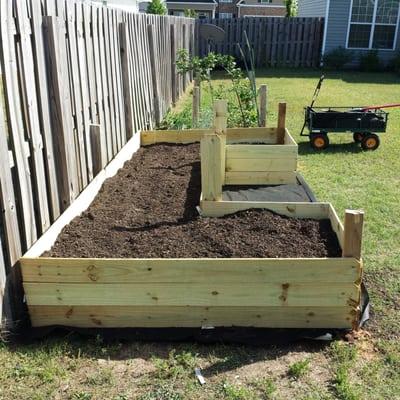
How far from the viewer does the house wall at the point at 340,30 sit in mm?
19891

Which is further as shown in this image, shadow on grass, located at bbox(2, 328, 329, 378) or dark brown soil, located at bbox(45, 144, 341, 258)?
dark brown soil, located at bbox(45, 144, 341, 258)

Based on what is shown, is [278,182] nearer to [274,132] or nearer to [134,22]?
[274,132]

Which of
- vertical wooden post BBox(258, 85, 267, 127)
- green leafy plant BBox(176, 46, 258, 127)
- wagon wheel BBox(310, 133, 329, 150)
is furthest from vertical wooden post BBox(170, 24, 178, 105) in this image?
wagon wheel BBox(310, 133, 329, 150)

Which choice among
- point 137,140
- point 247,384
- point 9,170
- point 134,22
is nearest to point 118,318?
point 247,384

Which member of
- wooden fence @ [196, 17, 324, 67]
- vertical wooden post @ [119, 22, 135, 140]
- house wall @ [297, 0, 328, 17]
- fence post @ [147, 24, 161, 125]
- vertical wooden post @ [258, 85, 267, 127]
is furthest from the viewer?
house wall @ [297, 0, 328, 17]

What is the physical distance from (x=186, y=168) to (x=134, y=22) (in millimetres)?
2713

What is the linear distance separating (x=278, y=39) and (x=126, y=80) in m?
16.1

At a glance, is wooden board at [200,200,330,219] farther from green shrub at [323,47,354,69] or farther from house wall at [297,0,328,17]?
house wall at [297,0,328,17]

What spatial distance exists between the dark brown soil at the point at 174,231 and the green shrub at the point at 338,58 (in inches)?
668

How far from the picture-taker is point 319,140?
25.6ft

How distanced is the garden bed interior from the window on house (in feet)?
60.5

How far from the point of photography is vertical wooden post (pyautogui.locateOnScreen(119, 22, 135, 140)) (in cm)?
Result: 627

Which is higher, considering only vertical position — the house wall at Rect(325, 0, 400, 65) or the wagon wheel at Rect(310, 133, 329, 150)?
the house wall at Rect(325, 0, 400, 65)

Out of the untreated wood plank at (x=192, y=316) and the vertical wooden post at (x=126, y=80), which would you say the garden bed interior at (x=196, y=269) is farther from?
the vertical wooden post at (x=126, y=80)
